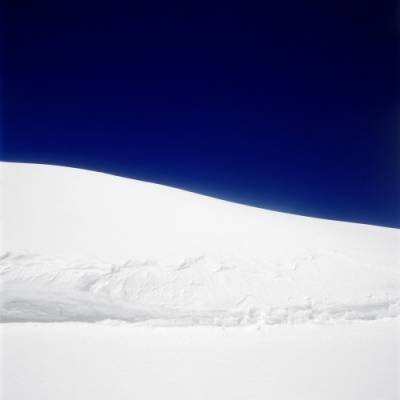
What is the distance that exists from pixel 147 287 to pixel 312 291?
10.2 feet

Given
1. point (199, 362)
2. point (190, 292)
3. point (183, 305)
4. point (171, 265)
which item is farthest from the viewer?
point (171, 265)

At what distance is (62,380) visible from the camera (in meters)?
3.01

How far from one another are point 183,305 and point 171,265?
1.00m

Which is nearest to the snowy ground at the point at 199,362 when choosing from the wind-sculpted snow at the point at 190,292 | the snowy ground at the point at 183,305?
the snowy ground at the point at 183,305

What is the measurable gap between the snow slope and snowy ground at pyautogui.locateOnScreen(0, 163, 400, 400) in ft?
0.09

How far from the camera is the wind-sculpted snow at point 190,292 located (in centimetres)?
466

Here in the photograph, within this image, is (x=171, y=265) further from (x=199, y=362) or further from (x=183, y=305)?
(x=199, y=362)

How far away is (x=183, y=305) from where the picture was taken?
16.2ft

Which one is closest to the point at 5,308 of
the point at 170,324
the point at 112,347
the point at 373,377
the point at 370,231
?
the point at 112,347

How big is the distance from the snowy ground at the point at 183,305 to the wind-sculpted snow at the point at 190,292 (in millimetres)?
21

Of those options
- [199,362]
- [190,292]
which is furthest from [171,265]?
[199,362]

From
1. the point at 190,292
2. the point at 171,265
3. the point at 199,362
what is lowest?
the point at 199,362

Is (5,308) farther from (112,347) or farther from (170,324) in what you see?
(170,324)

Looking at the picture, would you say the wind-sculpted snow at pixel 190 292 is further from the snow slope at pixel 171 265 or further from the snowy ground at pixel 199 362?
the snowy ground at pixel 199 362
